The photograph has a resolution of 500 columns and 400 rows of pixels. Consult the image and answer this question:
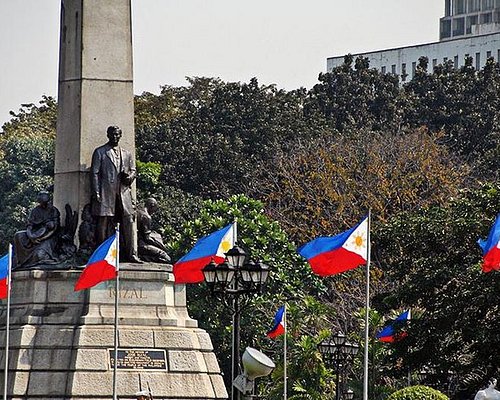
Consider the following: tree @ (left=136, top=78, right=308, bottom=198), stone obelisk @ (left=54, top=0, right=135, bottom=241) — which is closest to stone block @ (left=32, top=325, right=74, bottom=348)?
stone obelisk @ (left=54, top=0, right=135, bottom=241)

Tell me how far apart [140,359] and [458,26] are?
97216 millimetres

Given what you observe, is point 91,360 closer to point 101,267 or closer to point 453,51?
point 101,267

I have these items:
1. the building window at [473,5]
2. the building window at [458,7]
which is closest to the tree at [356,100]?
the building window at [473,5]

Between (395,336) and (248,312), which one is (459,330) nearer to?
(395,336)

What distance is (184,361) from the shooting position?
33469 millimetres

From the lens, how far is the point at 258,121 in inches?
2906

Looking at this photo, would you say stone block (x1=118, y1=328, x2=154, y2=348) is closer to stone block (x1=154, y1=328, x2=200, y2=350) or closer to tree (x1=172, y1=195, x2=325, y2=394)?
stone block (x1=154, y1=328, x2=200, y2=350)

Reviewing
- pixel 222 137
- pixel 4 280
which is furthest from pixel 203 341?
pixel 222 137

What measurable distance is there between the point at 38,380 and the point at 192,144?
39664mm

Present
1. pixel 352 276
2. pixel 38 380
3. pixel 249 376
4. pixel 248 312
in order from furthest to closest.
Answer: pixel 352 276
pixel 248 312
pixel 38 380
pixel 249 376

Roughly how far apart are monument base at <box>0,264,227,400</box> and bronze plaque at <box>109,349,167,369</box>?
0.02 meters

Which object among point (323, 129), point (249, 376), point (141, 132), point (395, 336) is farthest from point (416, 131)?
point (249, 376)

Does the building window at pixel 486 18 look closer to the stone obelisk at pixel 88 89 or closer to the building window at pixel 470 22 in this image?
the building window at pixel 470 22

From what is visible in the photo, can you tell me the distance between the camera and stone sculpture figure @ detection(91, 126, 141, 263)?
33812mm
